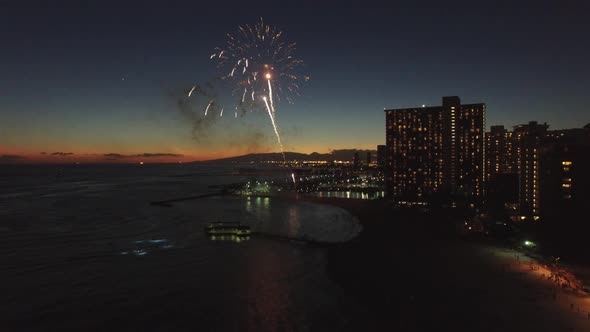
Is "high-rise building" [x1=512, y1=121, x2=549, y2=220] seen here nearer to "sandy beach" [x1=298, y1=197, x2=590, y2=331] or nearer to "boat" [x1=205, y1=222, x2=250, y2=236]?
"sandy beach" [x1=298, y1=197, x2=590, y2=331]

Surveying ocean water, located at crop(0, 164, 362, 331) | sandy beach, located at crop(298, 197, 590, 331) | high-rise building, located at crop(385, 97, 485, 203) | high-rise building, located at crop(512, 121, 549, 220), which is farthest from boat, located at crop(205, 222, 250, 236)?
high-rise building, located at crop(385, 97, 485, 203)

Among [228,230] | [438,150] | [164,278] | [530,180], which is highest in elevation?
[438,150]

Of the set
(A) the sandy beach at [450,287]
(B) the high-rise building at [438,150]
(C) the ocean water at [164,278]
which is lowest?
(C) the ocean water at [164,278]

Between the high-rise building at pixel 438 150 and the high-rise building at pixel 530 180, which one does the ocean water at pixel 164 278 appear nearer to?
the high-rise building at pixel 530 180

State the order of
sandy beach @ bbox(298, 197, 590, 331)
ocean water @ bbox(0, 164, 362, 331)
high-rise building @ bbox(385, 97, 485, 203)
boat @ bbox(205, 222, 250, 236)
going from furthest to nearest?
1. high-rise building @ bbox(385, 97, 485, 203)
2. boat @ bbox(205, 222, 250, 236)
3. ocean water @ bbox(0, 164, 362, 331)
4. sandy beach @ bbox(298, 197, 590, 331)

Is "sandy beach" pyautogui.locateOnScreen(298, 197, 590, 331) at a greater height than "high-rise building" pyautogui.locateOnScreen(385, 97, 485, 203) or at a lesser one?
lesser

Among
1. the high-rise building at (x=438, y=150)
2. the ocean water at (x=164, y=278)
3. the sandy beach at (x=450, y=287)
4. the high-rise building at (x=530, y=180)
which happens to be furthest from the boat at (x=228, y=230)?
the high-rise building at (x=438, y=150)

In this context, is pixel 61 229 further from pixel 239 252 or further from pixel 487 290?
pixel 487 290

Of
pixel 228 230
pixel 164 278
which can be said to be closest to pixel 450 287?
pixel 164 278

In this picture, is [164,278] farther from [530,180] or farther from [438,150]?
[438,150]
